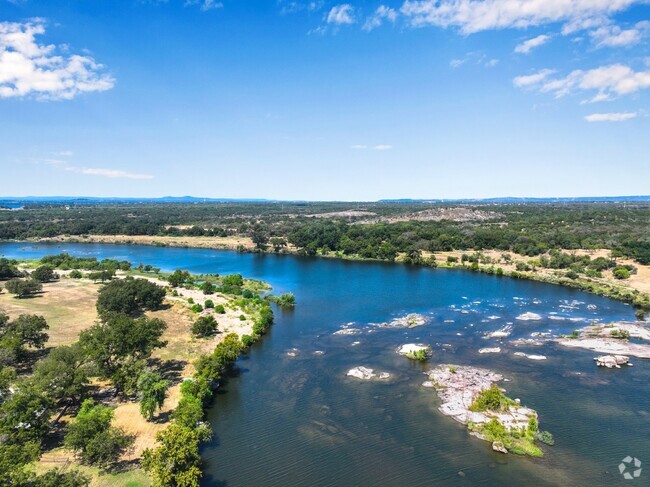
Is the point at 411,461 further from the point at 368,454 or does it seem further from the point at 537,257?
the point at 537,257

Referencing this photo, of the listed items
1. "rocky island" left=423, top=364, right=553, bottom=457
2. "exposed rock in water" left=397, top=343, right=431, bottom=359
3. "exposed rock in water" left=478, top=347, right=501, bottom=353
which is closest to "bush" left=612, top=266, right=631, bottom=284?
"exposed rock in water" left=478, top=347, right=501, bottom=353

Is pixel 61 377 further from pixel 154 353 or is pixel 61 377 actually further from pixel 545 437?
pixel 545 437

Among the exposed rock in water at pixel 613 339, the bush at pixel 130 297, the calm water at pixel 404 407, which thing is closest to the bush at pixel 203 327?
the calm water at pixel 404 407

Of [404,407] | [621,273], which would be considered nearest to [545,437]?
[404,407]

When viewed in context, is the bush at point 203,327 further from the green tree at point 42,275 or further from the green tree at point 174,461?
the green tree at point 42,275

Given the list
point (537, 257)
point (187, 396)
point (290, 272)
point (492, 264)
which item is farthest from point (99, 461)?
point (537, 257)

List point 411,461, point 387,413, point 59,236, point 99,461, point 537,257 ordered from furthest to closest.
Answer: point 59,236 < point 537,257 < point 387,413 < point 411,461 < point 99,461
